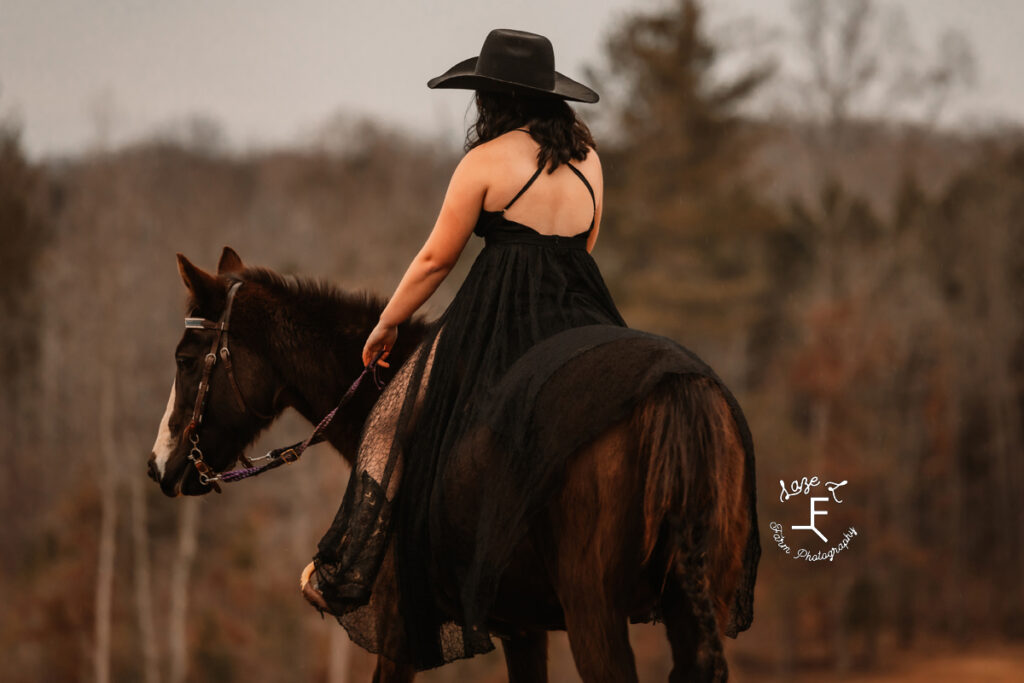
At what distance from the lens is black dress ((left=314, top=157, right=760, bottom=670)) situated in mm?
3119

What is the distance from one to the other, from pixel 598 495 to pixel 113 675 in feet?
92.1

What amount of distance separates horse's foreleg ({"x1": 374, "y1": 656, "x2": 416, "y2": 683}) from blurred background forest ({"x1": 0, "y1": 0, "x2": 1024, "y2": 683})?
22714mm

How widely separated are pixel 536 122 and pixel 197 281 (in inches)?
57.9

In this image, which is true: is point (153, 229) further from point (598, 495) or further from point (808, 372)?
point (598, 495)

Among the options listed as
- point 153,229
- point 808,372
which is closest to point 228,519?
point 153,229

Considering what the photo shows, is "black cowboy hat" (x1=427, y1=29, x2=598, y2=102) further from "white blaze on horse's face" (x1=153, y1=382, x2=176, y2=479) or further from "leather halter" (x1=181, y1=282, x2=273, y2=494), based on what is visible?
"white blaze on horse's face" (x1=153, y1=382, x2=176, y2=479)

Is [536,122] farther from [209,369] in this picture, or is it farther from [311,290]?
[209,369]

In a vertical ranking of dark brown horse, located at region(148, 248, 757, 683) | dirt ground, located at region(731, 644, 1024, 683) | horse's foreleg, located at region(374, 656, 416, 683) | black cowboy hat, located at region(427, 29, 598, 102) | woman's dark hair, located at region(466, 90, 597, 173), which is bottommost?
dirt ground, located at region(731, 644, 1024, 683)

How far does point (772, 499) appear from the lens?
26188 mm

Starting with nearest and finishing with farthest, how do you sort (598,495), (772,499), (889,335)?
(598,495) < (772,499) < (889,335)

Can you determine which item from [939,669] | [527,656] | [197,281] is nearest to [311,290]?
[197,281]

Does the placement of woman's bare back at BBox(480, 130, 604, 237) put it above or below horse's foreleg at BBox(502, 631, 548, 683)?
above

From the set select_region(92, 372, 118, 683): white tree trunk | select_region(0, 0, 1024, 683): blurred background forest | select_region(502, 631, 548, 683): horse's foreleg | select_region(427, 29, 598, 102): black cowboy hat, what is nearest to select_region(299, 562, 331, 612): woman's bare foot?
select_region(502, 631, 548, 683): horse's foreleg

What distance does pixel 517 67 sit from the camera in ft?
11.7
